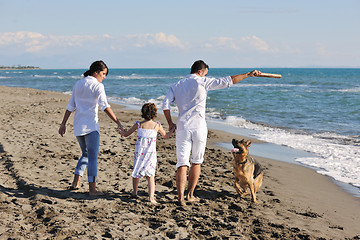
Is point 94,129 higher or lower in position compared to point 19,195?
higher

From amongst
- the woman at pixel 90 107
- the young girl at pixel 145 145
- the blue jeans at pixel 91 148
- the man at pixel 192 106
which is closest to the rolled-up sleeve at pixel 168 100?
the man at pixel 192 106

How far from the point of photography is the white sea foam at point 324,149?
7.26m

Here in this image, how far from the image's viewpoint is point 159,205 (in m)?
4.55

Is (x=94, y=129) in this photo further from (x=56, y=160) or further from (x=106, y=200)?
(x=56, y=160)

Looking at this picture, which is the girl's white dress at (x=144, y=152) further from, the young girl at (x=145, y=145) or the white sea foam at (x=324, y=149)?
the white sea foam at (x=324, y=149)

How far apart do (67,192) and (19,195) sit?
63 cm

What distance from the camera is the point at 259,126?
45.5 feet

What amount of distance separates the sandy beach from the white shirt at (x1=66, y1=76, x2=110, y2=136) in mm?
1008

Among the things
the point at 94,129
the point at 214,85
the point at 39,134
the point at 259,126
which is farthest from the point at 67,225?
the point at 259,126

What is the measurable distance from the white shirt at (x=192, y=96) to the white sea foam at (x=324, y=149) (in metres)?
3.89

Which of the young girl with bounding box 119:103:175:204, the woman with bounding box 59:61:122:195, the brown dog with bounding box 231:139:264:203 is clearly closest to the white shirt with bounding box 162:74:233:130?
the young girl with bounding box 119:103:175:204

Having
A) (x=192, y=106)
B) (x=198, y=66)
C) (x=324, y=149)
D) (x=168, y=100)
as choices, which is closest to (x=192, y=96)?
(x=192, y=106)

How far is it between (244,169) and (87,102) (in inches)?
94.8

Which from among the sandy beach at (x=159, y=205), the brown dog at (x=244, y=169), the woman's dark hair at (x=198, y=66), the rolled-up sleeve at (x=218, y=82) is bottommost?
the sandy beach at (x=159, y=205)
